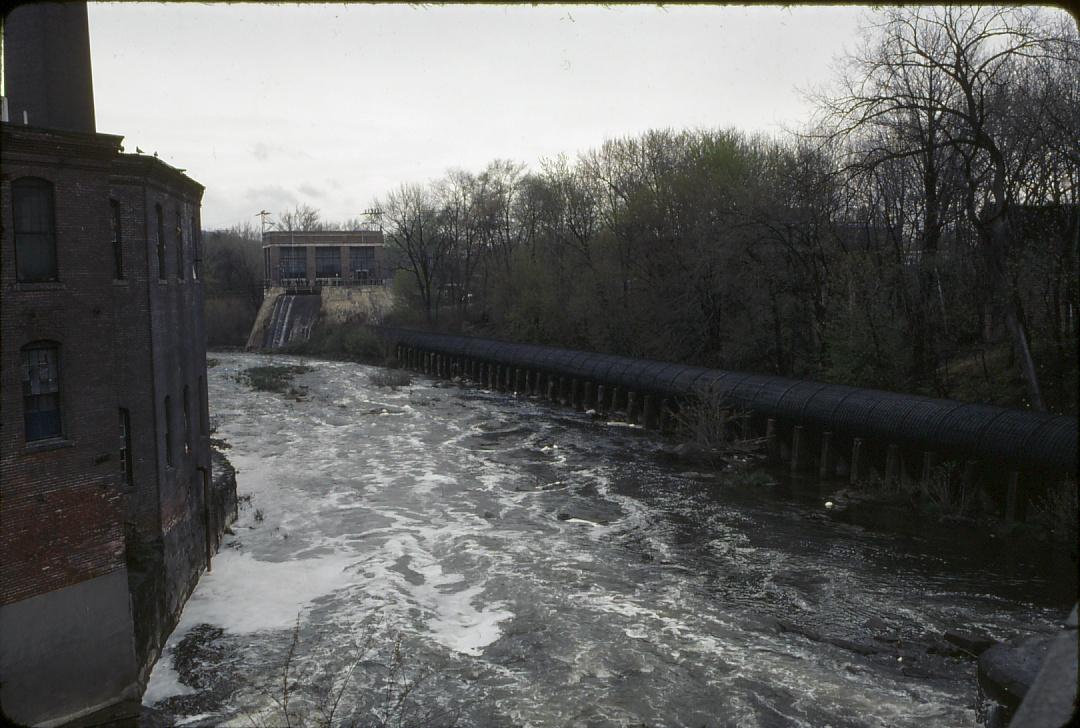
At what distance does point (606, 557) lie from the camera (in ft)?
56.0

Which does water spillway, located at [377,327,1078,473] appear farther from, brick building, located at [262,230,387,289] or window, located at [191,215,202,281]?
brick building, located at [262,230,387,289]

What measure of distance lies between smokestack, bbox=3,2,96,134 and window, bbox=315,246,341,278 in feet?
278

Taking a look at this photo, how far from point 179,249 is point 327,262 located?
8238cm

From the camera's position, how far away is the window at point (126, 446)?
44.2 ft

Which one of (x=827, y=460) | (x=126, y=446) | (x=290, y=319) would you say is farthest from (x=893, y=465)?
(x=290, y=319)

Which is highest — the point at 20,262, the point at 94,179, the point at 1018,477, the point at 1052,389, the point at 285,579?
the point at 94,179

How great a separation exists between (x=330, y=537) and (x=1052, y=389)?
715 inches

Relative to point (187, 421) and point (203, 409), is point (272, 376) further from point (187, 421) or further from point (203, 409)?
point (187, 421)

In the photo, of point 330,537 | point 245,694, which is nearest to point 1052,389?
point 330,537

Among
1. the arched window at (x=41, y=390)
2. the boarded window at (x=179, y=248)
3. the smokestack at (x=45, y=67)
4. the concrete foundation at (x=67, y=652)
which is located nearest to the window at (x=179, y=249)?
the boarded window at (x=179, y=248)

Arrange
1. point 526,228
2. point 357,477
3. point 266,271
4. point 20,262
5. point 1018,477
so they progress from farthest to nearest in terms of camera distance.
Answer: point 266,271 → point 526,228 → point 357,477 → point 1018,477 → point 20,262

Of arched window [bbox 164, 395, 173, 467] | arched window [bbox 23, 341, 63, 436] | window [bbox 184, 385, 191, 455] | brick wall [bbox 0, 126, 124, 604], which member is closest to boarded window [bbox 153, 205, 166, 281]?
arched window [bbox 164, 395, 173, 467]

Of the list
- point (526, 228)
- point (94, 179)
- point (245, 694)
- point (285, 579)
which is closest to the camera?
point (94, 179)

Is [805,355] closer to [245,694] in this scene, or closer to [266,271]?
[245,694]
